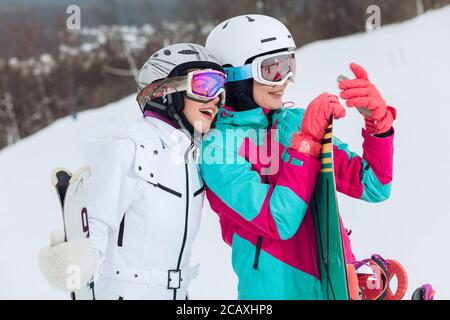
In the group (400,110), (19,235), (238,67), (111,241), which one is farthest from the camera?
(400,110)

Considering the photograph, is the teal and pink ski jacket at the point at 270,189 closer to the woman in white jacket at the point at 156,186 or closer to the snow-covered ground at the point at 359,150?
the woman in white jacket at the point at 156,186

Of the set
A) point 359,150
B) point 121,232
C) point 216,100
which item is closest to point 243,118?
point 216,100

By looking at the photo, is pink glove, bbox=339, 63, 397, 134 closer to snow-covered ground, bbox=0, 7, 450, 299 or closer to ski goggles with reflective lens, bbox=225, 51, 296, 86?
ski goggles with reflective lens, bbox=225, 51, 296, 86

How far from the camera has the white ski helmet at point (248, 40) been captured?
2.43m

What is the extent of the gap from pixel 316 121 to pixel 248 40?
1.58ft

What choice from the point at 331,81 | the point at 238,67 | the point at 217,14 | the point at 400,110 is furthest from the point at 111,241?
the point at 217,14

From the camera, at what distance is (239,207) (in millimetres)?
2227

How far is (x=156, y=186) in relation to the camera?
2.19 m

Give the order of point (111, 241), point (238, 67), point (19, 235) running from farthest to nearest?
point (19, 235), point (238, 67), point (111, 241)

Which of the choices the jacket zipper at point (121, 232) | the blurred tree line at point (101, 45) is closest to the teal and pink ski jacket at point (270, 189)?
the jacket zipper at point (121, 232)

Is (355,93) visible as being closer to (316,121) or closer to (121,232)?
(316,121)

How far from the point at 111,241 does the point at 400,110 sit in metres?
6.10

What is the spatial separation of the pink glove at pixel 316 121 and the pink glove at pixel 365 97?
0.05 meters

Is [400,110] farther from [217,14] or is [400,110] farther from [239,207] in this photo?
[217,14]
